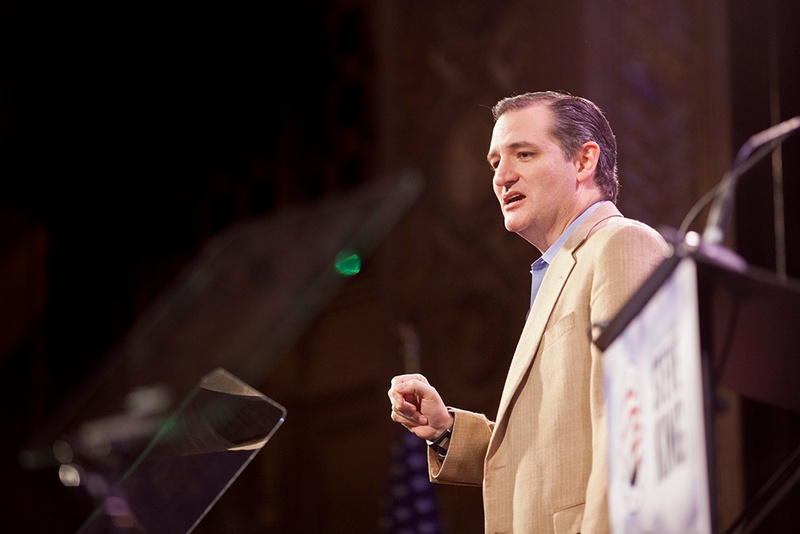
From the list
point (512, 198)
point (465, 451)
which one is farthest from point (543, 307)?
point (465, 451)

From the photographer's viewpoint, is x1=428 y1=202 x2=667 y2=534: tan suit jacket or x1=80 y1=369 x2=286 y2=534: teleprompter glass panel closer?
x1=428 y1=202 x2=667 y2=534: tan suit jacket

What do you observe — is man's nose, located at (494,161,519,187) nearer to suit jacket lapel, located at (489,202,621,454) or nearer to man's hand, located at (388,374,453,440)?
suit jacket lapel, located at (489,202,621,454)

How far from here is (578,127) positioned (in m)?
1.90

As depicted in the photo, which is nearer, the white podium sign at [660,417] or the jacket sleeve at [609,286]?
the white podium sign at [660,417]

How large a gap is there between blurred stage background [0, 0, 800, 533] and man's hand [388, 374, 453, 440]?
1441 mm

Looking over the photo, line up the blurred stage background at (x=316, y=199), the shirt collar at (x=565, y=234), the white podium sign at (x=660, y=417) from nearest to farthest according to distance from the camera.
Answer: the white podium sign at (x=660, y=417)
the shirt collar at (x=565, y=234)
the blurred stage background at (x=316, y=199)

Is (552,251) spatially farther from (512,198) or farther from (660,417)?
(660,417)

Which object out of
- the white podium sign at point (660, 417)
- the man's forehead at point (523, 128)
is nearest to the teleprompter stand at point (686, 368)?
the white podium sign at point (660, 417)

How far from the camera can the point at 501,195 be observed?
1.88m

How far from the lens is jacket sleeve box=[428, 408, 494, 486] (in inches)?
74.6

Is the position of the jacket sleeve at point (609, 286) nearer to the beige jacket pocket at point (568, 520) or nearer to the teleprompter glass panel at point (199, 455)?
the beige jacket pocket at point (568, 520)

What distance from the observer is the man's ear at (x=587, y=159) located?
1.88 m

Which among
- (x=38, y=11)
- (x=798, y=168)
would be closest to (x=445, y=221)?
(x=798, y=168)

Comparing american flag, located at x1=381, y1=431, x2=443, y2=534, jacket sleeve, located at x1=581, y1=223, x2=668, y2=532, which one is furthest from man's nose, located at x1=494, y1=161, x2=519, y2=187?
american flag, located at x1=381, y1=431, x2=443, y2=534
